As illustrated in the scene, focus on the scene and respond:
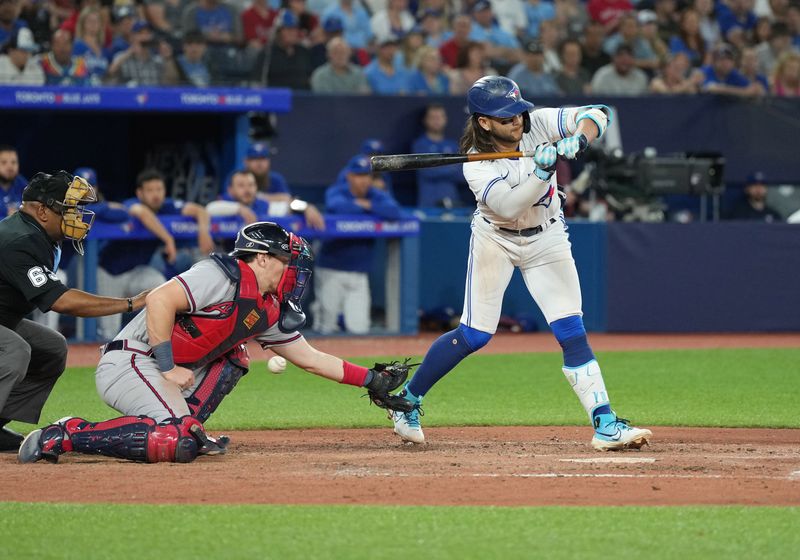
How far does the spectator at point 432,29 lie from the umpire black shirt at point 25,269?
9809 mm

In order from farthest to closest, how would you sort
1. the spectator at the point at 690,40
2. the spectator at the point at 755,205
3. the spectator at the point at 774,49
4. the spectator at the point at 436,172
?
the spectator at the point at 690,40
the spectator at the point at 774,49
the spectator at the point at 755,205
the spectator at the point at 436,172

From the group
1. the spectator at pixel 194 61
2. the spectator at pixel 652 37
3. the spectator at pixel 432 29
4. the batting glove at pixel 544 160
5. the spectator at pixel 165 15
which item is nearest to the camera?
the batting glove at pixel 544 160

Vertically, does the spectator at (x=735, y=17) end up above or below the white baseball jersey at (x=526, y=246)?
above

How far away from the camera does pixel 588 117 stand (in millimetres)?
6453

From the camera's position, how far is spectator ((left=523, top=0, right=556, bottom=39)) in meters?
17.1

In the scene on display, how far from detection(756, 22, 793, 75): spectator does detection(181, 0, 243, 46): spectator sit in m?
6.87

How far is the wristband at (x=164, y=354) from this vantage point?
20.0 feet

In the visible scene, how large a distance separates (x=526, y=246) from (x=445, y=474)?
129cm

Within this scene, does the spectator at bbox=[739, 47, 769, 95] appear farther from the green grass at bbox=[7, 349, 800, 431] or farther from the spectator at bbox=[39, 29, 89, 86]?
the spectator at bbox=[39, 29, 89, 86]

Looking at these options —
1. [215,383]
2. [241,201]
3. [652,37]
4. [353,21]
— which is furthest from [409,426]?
[652,37]

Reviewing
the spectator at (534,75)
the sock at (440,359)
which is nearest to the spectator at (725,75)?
the spectator at (534,75)

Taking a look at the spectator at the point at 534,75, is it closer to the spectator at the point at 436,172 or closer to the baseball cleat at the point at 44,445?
the spectator at the point at 436,172

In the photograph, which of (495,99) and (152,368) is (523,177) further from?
(152,368)

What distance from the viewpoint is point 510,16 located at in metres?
17.0
